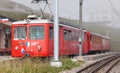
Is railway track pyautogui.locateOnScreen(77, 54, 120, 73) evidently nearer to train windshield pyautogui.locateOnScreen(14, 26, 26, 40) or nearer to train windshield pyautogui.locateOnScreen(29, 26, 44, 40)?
train windshield pyautogui.locateOnScreen(29, 26, 44, 40)

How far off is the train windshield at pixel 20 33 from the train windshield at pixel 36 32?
588mm

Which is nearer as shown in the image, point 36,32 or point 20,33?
point 36,32

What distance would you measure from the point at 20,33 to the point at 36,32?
4.24 feet

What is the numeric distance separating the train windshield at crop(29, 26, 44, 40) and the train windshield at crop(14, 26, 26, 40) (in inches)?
23.1

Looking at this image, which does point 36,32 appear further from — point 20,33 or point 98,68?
point 98,68

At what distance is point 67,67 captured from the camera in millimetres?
20578

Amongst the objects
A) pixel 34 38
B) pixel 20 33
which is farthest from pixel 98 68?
pixel 20 33

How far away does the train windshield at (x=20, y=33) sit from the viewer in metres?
23.7

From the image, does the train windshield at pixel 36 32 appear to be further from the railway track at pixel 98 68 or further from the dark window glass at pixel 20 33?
the railway track at pixel 98 68

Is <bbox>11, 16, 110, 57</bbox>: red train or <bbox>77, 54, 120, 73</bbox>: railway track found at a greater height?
<bbox>11, 16, 110, 57</bbox>: red train

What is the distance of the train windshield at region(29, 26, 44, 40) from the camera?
75.5 ft

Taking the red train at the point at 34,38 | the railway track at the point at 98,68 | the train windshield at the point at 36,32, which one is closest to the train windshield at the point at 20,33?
the red train at the point at 34,38

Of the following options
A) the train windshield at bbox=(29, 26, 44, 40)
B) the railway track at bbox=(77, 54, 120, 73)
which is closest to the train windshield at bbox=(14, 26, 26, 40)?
the train windshield at bbox=(29, 26, 44, 40)

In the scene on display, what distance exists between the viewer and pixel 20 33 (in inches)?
945
